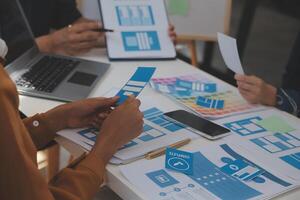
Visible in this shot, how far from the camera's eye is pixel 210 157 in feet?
3.54

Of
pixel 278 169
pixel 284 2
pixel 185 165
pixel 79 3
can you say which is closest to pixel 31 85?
pixel 185 165

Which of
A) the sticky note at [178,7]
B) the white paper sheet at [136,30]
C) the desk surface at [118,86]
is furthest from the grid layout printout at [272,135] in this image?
the sticky note at [178,7]

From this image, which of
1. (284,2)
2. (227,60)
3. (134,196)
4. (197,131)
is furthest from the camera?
(284,2)

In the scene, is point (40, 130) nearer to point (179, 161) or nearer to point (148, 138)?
point (148, 138)

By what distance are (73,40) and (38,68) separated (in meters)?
0.23

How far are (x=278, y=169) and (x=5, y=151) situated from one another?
62cm

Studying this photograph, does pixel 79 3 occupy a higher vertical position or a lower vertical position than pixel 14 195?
higher

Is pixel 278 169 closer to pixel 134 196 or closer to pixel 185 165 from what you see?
pixel 185 165

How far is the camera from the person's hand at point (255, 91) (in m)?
1.38

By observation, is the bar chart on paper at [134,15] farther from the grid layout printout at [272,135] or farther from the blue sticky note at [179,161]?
the blue sticky note at [179,161]

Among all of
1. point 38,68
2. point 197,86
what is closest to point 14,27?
point 38,68

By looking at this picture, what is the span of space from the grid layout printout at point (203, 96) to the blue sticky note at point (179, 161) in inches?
10.2

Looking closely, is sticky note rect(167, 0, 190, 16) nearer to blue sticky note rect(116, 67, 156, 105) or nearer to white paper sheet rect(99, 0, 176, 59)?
white paper sheet rect(99, 0, 176, 59)

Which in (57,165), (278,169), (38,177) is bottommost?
(57,165)
